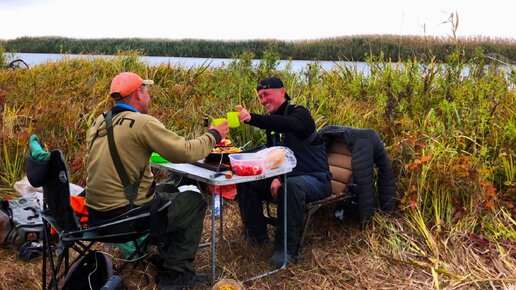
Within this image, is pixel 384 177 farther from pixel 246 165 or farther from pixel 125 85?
pixel 125 85

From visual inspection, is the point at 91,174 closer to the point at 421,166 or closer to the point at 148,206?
the point at 148,206

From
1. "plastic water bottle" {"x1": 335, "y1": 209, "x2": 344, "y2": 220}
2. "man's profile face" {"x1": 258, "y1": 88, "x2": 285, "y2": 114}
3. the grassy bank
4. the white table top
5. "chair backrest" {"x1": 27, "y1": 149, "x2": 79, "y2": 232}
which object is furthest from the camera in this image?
"plastic water bottle" {"x1": 335, "y1": 209, "x2": 344, "y2": 220}

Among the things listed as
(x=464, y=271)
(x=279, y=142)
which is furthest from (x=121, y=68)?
(x=464, y=271)

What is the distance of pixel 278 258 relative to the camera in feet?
13.9

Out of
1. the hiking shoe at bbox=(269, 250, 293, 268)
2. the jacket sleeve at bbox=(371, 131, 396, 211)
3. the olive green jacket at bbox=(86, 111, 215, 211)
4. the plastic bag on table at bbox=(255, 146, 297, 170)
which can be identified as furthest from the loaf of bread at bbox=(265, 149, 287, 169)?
the jacket sleeve at bbox=(371, 131, 396, 211)

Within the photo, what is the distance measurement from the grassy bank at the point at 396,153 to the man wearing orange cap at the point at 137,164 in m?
0.48

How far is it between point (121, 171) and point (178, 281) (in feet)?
2.84

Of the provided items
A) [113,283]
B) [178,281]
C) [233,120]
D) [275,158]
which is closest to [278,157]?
[275,158]

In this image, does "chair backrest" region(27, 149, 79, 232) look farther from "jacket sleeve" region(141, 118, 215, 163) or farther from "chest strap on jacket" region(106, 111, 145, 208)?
"jacket sleeve" region(141, 118, 215, 163)

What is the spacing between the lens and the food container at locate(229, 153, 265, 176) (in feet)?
12.3

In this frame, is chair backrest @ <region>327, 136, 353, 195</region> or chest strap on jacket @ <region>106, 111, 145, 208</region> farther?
chair backrest @ <region>327, 136, 353, 195</region>

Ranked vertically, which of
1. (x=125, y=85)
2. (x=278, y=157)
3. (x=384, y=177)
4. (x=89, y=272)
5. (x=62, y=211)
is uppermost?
(x=125, y=85)

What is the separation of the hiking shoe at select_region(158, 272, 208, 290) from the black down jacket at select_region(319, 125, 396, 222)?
4.65 ft

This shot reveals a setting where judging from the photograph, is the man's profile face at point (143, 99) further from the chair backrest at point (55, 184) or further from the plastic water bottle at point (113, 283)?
the plastic water bottle at point (113, 283)
